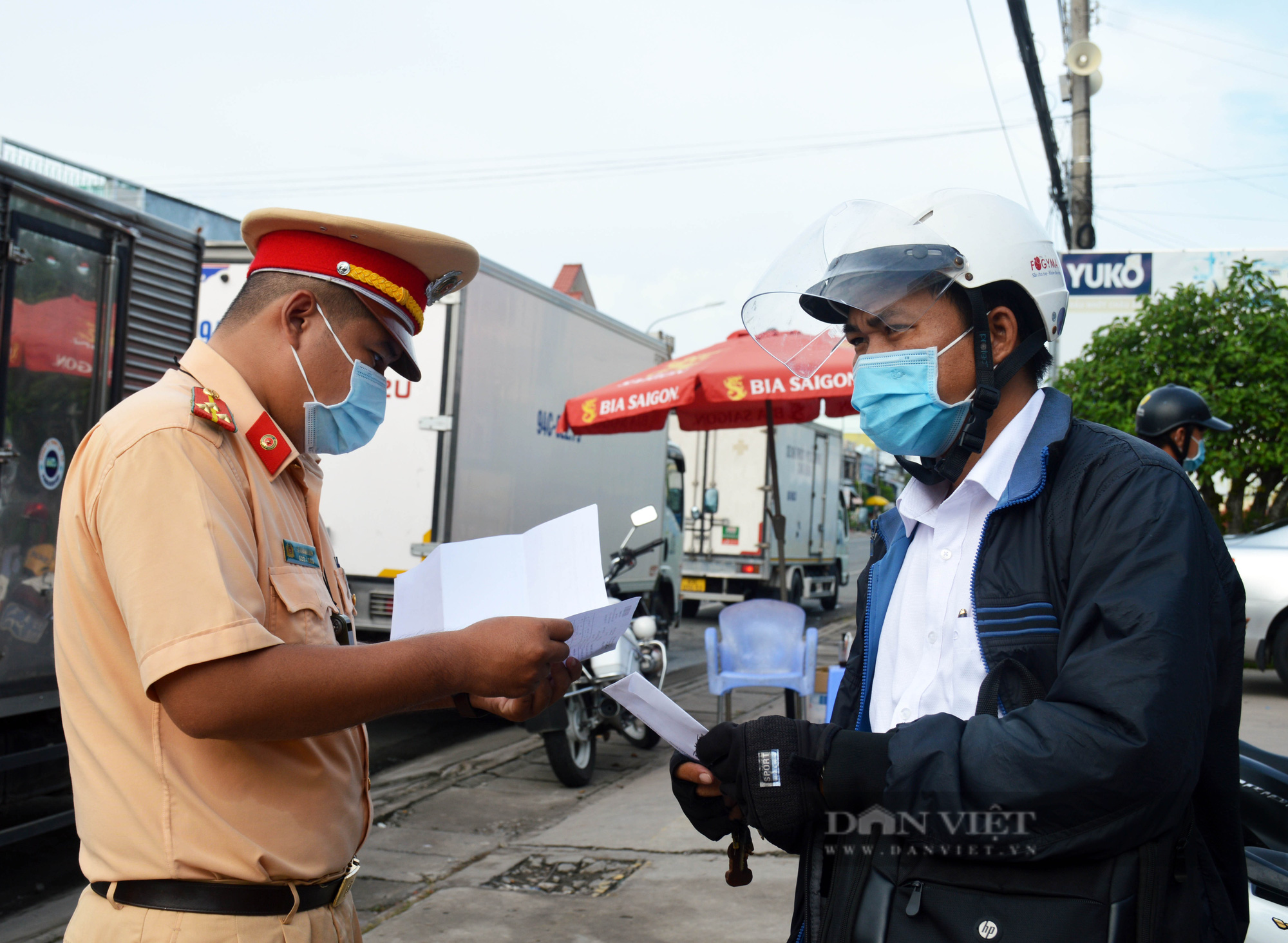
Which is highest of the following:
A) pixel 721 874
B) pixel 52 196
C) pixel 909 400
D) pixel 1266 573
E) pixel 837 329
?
pixel 52 196

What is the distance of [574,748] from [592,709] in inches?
11.9

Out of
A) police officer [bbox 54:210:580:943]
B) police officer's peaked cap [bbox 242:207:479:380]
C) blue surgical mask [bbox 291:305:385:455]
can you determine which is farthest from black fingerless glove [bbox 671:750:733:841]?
police officer's peaked cap [bbox 242:207:479:380]

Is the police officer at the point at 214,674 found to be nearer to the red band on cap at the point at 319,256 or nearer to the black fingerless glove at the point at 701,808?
the red band on cap at the point at 319,256

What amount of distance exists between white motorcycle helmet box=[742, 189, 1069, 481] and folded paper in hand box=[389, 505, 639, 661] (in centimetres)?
65

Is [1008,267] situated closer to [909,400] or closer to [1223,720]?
[909,400]

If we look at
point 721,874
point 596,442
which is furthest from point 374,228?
point 596,442

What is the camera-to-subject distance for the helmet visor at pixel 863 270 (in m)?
1.83

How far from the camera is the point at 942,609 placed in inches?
65.9

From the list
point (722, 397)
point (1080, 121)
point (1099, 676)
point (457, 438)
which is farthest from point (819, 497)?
point (1099, 676)

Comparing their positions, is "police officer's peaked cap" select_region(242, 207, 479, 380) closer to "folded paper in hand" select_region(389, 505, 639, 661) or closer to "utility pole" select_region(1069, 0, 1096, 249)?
"folded paper in hand" select_region(389, 505, 639, 661)

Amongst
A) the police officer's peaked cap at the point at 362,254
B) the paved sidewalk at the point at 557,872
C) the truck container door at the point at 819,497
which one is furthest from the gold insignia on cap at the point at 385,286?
the truck container door at the point at 819,497

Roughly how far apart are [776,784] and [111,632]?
3.38 ft

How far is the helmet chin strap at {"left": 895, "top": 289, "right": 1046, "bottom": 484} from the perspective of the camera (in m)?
1.80

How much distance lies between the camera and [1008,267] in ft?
5.97
